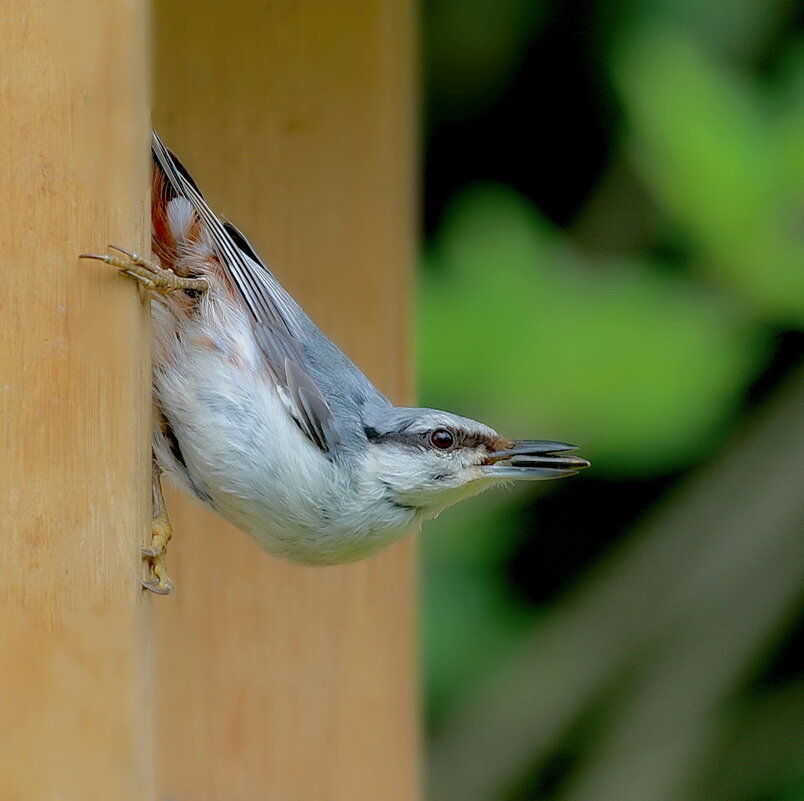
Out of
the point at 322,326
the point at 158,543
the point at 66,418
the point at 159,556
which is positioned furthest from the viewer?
the point at 322,326

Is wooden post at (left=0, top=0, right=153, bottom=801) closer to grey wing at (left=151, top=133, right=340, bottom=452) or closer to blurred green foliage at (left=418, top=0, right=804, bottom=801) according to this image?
grey wing at (left=151, top=133, right=340, bottom=452)

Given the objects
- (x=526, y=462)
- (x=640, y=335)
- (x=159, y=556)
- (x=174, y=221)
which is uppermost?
(x=174, y=221)

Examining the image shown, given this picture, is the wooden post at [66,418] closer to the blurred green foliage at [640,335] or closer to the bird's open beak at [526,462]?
the blurred green foliage at [640,335]

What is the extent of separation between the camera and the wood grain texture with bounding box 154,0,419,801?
2512 millimetres

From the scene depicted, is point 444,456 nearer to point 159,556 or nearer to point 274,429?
point 274,429

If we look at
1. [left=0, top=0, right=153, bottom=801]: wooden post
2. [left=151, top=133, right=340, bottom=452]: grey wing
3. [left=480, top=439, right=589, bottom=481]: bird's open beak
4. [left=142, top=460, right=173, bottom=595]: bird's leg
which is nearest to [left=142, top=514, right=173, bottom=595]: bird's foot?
[left=142, top=460, right=173, bottom=595]: bird's leg

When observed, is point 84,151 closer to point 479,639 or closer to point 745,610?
point 479,639

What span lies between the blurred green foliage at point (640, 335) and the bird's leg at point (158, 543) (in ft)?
1.57

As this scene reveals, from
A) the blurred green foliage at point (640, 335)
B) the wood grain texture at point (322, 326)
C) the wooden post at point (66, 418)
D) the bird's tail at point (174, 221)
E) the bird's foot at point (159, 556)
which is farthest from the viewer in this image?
the wood grain texture at point (322, 326)

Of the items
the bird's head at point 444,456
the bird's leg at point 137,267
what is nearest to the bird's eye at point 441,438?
the bird's head at point 444,456

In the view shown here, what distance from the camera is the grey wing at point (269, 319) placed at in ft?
6.68

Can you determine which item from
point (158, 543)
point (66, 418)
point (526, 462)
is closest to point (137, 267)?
point (66, 418)

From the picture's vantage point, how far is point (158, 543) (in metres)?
2.04

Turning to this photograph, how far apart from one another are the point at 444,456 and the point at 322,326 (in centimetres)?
54
